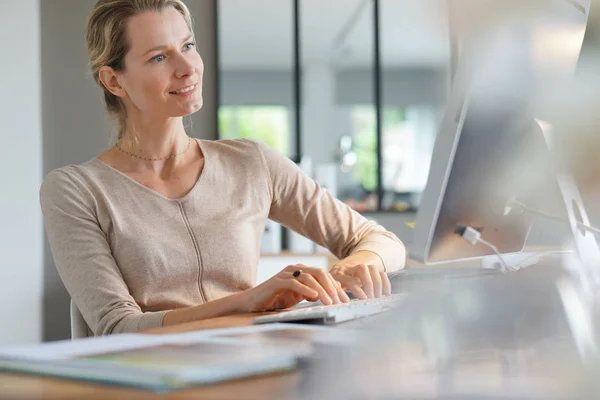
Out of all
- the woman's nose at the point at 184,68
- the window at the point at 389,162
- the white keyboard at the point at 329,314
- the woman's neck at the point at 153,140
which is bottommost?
the window at the point at 389,162

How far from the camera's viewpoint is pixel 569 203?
992 millimetres

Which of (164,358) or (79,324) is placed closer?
(164,358)

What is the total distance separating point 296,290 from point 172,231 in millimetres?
532

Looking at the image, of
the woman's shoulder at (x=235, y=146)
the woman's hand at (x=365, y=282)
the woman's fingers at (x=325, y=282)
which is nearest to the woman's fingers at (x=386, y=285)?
the woman's hand at (x=365, y=282)

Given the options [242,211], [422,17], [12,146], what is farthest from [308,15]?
[422,17]

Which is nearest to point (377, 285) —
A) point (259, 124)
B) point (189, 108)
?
point (189, 108)

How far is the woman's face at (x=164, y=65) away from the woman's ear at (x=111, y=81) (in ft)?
0.23

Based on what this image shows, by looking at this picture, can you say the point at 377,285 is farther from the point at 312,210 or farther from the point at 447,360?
the point at 447,360

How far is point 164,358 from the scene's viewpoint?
594mm

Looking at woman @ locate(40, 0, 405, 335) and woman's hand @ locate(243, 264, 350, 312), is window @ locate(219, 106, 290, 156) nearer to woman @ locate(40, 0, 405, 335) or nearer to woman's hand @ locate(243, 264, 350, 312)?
woman @ locate(40, 0, 405, 335)

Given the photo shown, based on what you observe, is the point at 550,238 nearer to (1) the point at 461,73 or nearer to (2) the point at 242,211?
(1) the point at 461,73

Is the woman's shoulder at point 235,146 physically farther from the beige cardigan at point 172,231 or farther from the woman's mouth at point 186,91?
the woman's mouth at point 186,91

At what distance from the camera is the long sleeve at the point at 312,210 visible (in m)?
1.79

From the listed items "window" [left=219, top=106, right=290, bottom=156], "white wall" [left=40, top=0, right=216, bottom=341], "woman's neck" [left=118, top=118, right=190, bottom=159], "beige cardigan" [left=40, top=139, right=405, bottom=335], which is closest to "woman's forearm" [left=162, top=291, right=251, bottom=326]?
"beige cardigan" [left=40, top=139, right=405, bottom=335]
